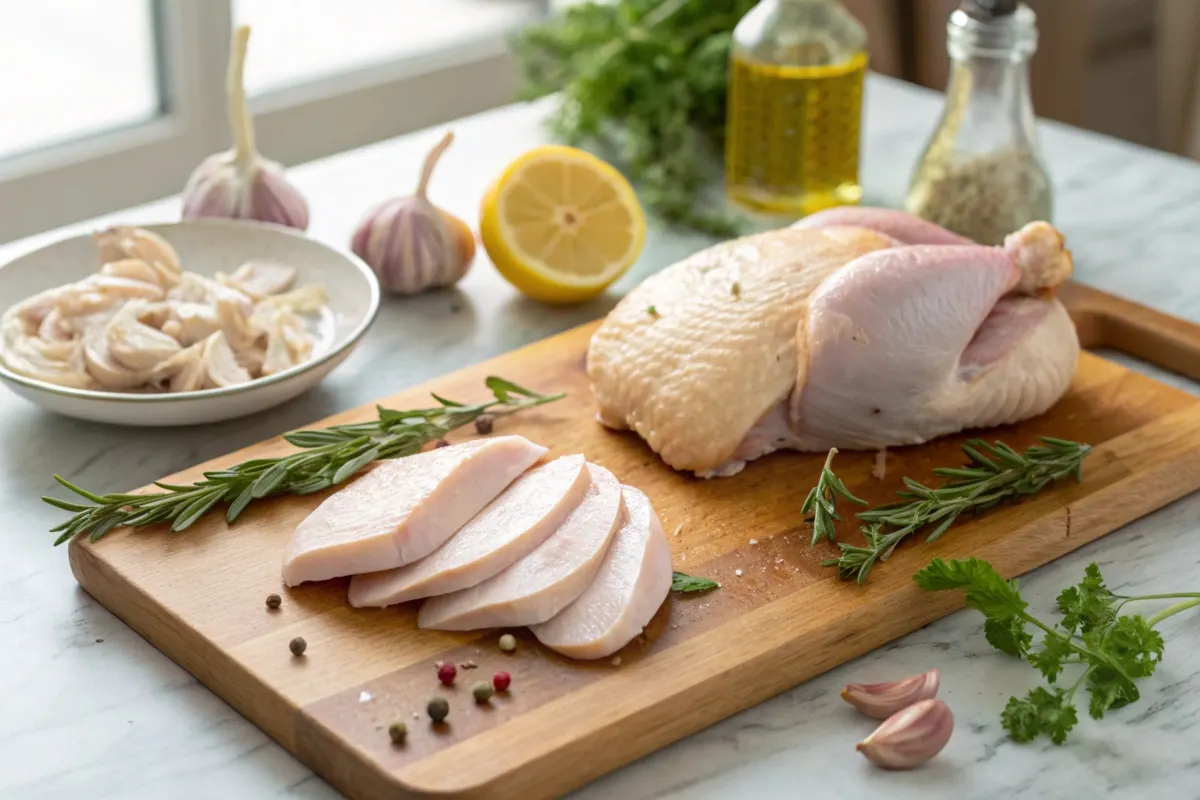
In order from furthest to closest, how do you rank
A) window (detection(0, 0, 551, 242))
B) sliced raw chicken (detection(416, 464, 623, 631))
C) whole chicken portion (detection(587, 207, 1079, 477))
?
window (detection(0, 0, 551, 242)), whole chicken portion (detection(587, 207, 1079, 477)), sliced raw chicken (detection(416, 464, 623, 631))

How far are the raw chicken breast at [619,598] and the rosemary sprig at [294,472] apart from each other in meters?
0.40

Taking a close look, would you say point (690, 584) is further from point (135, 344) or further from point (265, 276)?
point (265, 276)

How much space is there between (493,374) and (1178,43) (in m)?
3.15

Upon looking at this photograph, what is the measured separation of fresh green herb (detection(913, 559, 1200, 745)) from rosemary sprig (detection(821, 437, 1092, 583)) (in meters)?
0.08

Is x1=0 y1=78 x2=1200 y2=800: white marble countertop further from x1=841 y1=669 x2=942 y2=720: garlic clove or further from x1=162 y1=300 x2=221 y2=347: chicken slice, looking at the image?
x1=162 y1=300 x2=221 y2=347: chicken slice

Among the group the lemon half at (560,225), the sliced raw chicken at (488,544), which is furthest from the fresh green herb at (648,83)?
the sliced raw chicken at (488,544)

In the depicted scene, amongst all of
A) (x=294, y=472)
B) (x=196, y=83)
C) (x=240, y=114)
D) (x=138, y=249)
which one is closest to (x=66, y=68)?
(x=196, y=83)

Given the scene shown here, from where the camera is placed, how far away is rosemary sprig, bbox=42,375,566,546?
1720mm

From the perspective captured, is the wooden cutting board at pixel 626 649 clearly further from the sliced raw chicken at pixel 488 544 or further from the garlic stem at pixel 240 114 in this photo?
the garlic stem at pixel 240 114

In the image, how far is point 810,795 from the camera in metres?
1.41

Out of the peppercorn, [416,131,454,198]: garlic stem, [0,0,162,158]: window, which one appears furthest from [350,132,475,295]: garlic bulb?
[0,0,162,158]: window

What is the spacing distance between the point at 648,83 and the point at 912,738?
180 cm

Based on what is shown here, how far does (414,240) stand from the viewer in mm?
2391

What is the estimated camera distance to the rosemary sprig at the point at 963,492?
1.68 m
